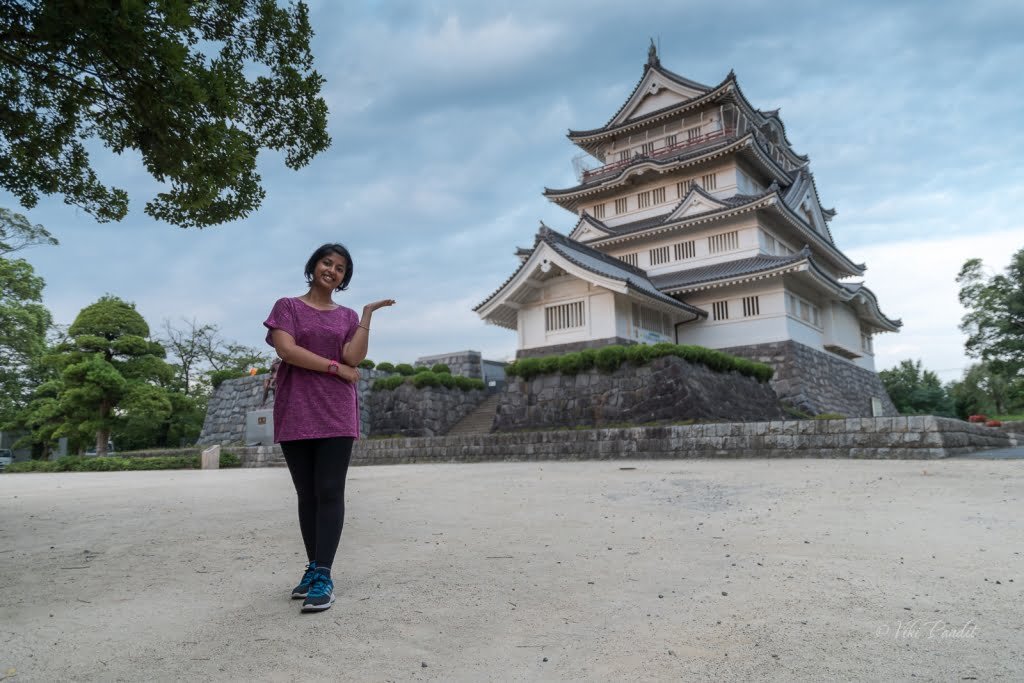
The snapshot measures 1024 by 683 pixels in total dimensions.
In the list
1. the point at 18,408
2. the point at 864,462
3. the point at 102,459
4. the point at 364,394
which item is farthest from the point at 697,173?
the point at 18,408

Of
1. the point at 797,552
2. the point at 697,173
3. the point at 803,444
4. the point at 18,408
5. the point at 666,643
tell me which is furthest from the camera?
the point at 18,408

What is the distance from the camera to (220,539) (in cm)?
445

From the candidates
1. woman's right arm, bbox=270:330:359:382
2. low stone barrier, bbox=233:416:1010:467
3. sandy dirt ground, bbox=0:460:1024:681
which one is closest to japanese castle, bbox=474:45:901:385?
low stone barrier, bbox=233:416:1010:467

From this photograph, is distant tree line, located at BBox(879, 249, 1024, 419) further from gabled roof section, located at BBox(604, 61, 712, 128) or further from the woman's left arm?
the woman's left arm

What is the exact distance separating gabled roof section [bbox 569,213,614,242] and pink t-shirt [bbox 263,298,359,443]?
21.8 meters

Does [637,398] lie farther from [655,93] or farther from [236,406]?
[655,93]

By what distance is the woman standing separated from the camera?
287cm

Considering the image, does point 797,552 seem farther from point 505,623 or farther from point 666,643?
point 505,623

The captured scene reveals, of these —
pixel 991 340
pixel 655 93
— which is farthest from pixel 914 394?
pixel 655 93

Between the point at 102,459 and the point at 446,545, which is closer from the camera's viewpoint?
the point at 446,545

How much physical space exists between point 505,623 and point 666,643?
674 millimetres

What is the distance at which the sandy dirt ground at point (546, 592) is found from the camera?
2.17 meters

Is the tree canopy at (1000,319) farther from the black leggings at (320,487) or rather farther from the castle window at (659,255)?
the black leggings at (320,487)

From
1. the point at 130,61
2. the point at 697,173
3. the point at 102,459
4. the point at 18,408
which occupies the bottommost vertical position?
the point at 102,459
